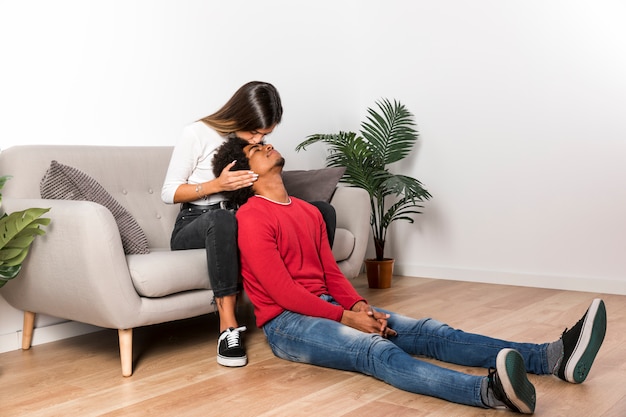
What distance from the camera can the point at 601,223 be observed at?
3.86 metres

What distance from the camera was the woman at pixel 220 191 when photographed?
248 cm

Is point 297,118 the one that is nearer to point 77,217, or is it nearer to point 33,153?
point 33,153

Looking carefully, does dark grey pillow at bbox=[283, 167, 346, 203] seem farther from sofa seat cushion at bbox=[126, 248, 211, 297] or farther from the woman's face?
sofa seat cushion at bbox=[126, 248, 211, 297]

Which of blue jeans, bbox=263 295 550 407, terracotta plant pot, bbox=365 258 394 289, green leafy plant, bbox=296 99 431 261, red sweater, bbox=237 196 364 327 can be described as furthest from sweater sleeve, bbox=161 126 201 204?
terracotta plant pot, bbox=365 258 394 289

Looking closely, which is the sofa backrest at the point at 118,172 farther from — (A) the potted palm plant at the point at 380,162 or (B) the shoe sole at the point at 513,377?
(B) the shoe sole at the point at 513,377

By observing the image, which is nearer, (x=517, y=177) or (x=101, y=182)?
(x=101, y=182)

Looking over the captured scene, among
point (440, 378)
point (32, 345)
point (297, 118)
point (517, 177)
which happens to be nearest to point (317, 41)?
point (297, 118)

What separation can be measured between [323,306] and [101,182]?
47.6 inches

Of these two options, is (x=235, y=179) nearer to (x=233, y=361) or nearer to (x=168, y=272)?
(x=168, y=272)

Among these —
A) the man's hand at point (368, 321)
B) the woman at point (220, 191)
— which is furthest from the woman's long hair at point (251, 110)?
the man's hand at point (368, 321)

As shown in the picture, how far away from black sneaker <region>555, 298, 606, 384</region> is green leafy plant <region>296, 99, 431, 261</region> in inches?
76.3

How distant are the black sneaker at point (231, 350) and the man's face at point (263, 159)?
1.92ft

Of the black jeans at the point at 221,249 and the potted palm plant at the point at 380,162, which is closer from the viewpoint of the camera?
the black jeans at the point at 221,249

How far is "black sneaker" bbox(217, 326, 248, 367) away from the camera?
8.10 feet
